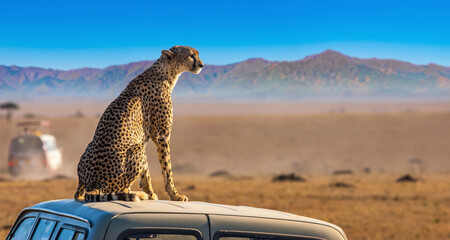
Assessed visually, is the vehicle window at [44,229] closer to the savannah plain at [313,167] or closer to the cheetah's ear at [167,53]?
the cheetah's ear at [167,53]

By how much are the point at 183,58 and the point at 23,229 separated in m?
2.25

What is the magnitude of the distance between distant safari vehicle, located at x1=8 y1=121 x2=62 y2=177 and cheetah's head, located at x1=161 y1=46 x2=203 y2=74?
85.7 feet

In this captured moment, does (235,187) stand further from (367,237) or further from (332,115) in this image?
(332,115)

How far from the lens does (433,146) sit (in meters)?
75.1

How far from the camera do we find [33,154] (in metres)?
32.2

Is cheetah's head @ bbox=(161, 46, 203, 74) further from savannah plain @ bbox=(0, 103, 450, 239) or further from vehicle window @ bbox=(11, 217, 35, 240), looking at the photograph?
savannah plain @ bbox=(0, 103, 450, 239)

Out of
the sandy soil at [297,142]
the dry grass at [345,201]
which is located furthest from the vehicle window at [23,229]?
the sandy soil at [297,142]

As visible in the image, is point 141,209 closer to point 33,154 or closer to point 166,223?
point 166,223

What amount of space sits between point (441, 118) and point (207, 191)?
63892 mm

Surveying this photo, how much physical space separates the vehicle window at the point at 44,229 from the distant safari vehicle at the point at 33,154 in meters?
28.0

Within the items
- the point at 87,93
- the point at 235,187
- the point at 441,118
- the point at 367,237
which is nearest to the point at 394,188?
the point at 235,187

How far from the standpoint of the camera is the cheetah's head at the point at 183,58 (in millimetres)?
6023

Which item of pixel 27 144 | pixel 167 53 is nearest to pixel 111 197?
pixel 167 53

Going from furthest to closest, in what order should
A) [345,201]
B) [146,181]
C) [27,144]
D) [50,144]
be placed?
1. [50,144]
2. [27,144]
3. [345,201]
4. [146,181]
